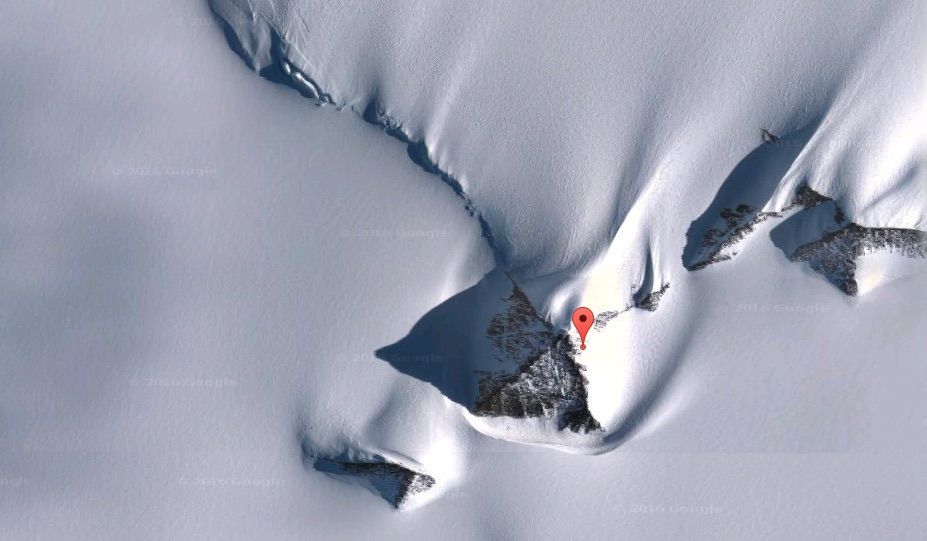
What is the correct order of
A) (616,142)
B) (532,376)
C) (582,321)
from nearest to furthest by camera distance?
(582,321)
(616,142)
(532,376)

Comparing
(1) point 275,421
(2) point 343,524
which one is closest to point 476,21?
(1) point 275,421

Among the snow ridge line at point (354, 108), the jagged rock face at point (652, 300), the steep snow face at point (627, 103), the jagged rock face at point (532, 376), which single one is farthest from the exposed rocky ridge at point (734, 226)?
the snow ridge line at point (354, 108)

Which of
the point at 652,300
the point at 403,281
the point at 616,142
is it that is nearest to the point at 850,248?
the point at 652,300

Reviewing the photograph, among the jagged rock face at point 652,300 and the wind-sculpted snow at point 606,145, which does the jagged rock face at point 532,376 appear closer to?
the wind-sculpted snow at point 606,145

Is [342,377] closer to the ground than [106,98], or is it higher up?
closer to the ground

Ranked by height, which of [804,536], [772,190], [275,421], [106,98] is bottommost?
[275,421]

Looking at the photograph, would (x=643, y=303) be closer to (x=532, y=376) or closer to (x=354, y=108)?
(x=532, y=376)

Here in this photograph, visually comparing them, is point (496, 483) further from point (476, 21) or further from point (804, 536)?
point (476, 21)

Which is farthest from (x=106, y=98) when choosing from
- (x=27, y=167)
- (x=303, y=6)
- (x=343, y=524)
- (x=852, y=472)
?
(x=852, y=472)
